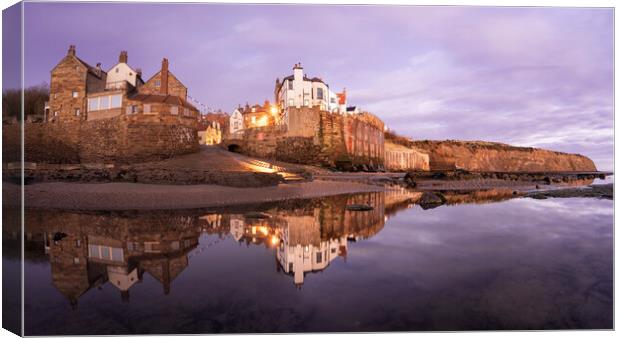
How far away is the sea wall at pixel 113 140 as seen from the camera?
693cm

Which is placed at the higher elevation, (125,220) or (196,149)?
(196,149)

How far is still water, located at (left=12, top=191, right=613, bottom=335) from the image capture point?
2.98m

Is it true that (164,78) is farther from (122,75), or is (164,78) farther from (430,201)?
(430,201)

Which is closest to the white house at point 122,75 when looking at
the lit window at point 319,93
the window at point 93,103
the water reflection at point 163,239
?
the window at point 93,103

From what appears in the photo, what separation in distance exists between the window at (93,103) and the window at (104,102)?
0.09 m

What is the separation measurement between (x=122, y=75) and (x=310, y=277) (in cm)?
640

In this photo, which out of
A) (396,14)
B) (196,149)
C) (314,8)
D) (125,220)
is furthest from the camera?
(196,149)

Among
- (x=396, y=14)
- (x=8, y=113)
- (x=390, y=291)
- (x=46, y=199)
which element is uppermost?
(x=396, y=14)

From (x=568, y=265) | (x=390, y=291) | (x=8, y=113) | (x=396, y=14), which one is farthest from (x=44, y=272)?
(x=568, y=265)

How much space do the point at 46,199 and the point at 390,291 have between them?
8978 mm

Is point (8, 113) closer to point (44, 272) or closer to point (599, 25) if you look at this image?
point (44, 272)

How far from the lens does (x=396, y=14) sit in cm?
463

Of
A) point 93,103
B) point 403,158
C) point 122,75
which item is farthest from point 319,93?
point 403,158

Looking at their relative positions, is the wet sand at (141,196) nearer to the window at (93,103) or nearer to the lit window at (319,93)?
the window at (93,103)
